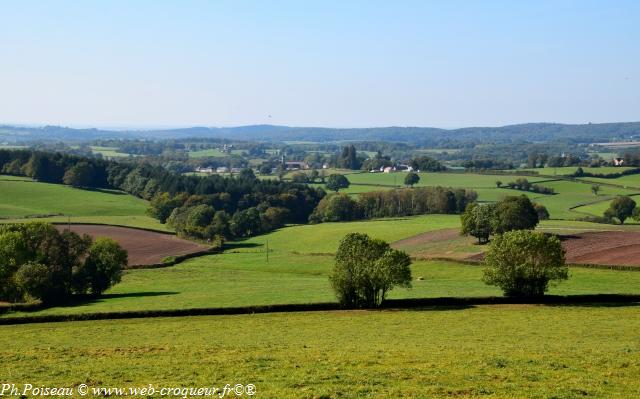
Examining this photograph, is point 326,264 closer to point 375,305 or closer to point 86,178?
point 375,305

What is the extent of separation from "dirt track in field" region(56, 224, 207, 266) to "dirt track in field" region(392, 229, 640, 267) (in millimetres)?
31317

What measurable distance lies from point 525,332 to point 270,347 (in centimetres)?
1677

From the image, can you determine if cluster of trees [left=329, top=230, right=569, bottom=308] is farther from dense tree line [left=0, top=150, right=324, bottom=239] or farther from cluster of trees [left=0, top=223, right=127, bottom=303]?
dense tree line [left=0, top=150, right=324, bottom=239]

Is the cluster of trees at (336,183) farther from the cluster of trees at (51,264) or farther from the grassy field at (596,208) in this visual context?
the cluster of trees at (51,264)

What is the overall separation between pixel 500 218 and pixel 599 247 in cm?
1346

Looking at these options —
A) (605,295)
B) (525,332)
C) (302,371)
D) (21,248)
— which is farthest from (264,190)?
(302,371)

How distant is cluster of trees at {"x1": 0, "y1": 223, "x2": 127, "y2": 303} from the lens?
6141 cm

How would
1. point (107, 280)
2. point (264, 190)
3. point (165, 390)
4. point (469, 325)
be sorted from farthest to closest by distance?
point (264, 190) < point (107, 280) < point (469, 325) < point (165, 390)

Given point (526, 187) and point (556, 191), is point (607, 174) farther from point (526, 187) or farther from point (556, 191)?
point (526, 187)

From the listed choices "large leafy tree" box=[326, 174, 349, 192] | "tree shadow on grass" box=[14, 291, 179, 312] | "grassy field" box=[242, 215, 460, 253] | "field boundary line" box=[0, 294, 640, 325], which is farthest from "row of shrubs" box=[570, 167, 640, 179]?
"tree shadow on grass" box=[14, 291, 179, 312]

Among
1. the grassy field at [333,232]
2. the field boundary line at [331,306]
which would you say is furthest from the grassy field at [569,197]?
the field boundary line at [331,306]

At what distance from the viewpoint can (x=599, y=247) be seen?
82125 millimetres

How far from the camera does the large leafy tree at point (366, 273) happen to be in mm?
56969

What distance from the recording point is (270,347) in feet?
125
